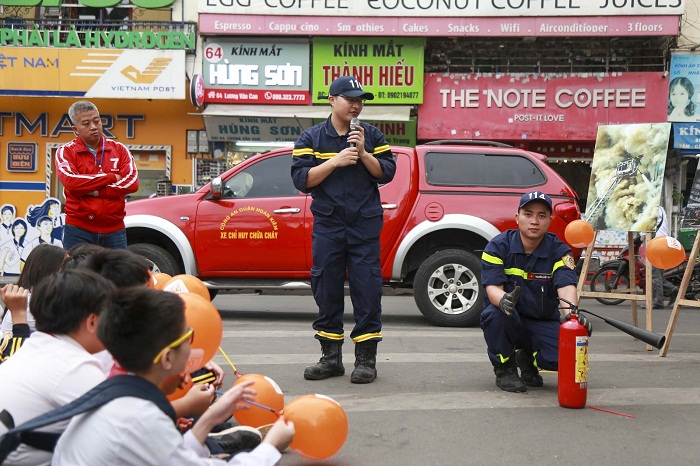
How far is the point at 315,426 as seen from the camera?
315 cm

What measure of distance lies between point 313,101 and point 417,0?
10.1 feet

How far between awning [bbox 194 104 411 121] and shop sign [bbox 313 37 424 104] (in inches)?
7.1

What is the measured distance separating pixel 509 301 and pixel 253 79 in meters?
13.6

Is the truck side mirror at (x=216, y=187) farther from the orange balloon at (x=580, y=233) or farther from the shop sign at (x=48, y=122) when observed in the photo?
the shop sign at (x=48, y=122)

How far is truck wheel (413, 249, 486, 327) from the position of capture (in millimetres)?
8703

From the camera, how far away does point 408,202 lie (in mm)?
8867

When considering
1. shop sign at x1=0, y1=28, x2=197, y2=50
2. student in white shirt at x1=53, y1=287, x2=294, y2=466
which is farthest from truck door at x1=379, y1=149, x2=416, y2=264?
shop sign at x1=0, y1=28, x2=197, y2=50

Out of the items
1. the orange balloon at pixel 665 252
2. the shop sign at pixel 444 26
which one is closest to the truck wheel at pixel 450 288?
the orange balloon at pixel 665 252

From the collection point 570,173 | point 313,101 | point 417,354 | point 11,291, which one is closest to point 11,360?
point 11,291

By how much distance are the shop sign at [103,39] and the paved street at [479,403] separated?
10893mm

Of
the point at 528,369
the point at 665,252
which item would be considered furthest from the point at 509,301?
the point at 665,252

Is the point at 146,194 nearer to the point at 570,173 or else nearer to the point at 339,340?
the point at 570,173

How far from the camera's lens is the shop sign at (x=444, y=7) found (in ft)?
56.0

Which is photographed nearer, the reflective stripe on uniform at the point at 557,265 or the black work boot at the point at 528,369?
the reflective stripe on uniform at the point at 557,265
